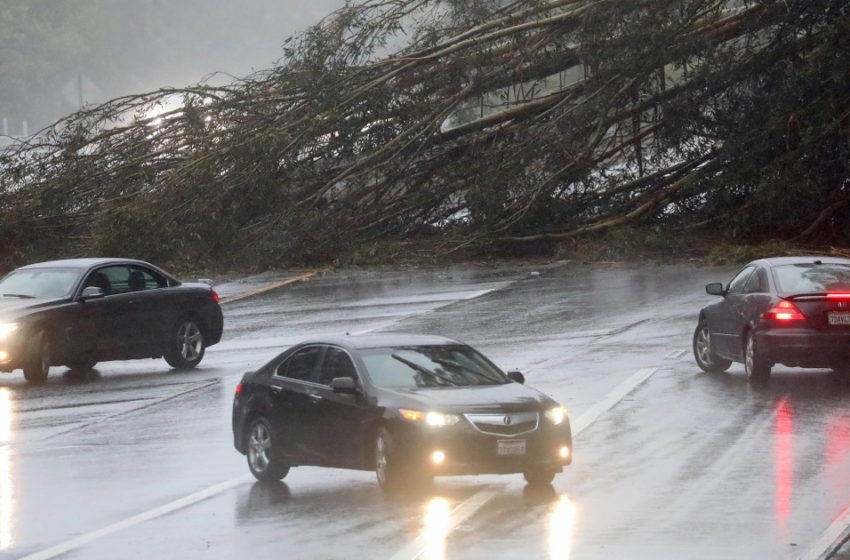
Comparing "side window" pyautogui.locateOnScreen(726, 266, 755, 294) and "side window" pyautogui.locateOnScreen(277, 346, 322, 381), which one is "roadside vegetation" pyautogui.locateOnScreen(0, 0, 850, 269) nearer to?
"side window" pyautogui.locateOnScreen(726, 266, 755, 294)

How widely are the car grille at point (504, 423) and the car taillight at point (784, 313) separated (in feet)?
19.1

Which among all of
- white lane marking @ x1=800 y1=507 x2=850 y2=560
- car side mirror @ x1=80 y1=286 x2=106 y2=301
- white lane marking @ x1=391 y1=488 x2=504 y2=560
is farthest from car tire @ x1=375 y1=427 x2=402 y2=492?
car side mirror @ x1=80 y1=286 x2=106 y2=301

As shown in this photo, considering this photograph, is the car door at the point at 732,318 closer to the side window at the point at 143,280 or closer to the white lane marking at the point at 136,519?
the white lane marking at the point at 136,519

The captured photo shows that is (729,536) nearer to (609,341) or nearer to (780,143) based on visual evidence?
(609,341)

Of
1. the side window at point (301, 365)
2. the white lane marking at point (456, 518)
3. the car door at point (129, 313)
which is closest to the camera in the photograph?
the white lane marking at point (456, 518)

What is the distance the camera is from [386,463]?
34.8 feet

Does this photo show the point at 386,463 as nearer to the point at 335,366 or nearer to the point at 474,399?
the point at 474,399

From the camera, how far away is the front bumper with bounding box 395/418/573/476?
33.9 ft

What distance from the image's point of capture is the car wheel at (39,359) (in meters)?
18.0

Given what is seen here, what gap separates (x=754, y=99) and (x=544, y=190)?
4577 millimetres

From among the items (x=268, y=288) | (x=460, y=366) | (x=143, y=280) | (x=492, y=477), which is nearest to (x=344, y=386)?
(x=460, y=366)

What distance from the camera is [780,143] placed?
28922 mm

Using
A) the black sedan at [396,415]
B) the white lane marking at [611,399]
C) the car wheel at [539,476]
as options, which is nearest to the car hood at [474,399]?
the black sedan at [396,415]

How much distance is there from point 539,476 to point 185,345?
387 inches
